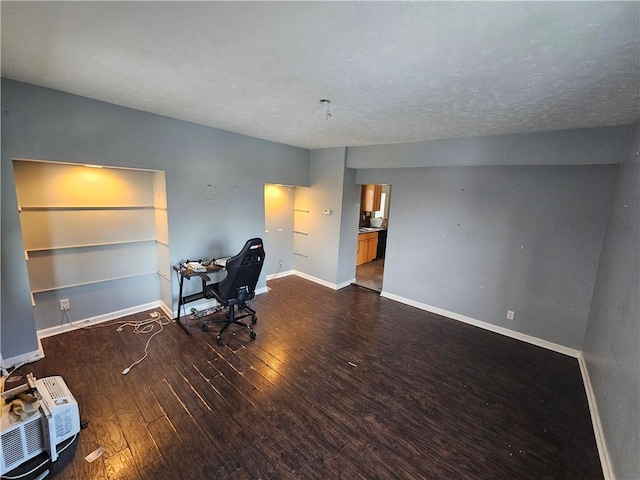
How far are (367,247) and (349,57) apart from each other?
567 centimetres

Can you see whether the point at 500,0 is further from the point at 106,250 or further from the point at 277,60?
the point at 106,250

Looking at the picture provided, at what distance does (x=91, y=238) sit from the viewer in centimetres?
331

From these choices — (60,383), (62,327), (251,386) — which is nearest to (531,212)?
(251,386)

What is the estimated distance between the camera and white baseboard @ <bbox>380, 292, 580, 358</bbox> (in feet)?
10.8

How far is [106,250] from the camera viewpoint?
3.45 metres

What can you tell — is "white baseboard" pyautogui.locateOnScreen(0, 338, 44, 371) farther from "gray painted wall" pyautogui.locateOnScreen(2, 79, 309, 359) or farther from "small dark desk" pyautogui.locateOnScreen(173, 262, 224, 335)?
"small dark desk" pyautogui.locateOnScreen(173, 262, 224, 335)

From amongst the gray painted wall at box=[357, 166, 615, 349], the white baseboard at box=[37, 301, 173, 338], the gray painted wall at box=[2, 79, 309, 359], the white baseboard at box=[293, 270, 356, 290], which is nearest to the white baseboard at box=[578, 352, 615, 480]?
the gray painted wall at box=[357, 166, 615, 349]

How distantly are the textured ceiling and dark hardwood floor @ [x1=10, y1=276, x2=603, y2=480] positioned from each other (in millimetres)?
2633

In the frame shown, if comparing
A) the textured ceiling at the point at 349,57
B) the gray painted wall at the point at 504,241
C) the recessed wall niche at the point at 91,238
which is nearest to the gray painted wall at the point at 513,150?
the textured ceiling at the point at 349,57

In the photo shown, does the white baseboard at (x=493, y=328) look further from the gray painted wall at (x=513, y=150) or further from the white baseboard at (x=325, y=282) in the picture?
the gray painted wall at (x=513, y=150)

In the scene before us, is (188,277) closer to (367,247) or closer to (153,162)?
(153,162)

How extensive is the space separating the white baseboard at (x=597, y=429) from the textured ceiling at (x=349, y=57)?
2.53 meters

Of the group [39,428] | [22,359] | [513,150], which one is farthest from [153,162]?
[513,150]

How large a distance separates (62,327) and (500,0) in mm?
4848
